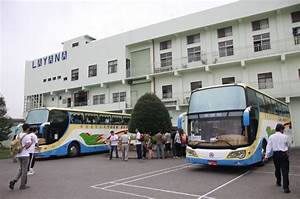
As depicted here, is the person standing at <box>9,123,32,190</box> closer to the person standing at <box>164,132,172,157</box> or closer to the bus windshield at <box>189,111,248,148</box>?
the bus windshield at <box>189,111,248,148</box>

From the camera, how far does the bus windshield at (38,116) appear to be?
16.2 metres

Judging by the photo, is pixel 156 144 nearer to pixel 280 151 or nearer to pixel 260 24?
pixel 280 151

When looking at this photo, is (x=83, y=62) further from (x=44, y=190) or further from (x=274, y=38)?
(x=44, y=190)

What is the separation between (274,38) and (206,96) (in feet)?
Result: 54.0

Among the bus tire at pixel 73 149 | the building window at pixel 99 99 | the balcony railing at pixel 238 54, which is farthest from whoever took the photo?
the building window at pixel 99 99

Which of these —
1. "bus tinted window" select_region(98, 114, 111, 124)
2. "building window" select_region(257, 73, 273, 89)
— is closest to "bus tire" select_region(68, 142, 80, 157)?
"bus tinted window" select_region(98, 114, 111, 124)

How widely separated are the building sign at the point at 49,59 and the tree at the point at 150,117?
76.6 ft

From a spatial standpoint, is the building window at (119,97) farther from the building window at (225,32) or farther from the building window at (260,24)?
the building window at (260,24)

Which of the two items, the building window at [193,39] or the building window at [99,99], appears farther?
the building window at [99,99]

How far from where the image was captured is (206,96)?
35.5 ft

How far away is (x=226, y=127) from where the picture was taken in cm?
996

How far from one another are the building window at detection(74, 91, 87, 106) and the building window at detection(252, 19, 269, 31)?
22835 mm

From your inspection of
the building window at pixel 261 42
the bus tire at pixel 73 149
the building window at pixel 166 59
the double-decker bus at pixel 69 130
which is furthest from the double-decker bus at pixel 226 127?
the building window at pixel 166 59

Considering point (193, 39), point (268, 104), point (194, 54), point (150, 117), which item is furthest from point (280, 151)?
point (193, 39)
